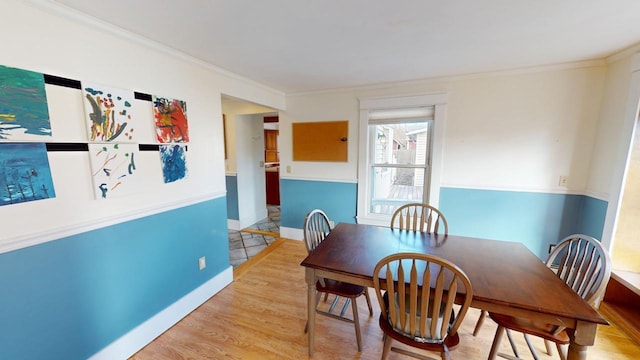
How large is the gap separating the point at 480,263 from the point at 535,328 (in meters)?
0.40

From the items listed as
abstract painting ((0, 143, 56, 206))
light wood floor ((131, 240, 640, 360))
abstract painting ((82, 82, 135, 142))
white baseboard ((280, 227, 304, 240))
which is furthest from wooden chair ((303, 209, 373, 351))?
white baseboard ((280, 227, 304, 240))

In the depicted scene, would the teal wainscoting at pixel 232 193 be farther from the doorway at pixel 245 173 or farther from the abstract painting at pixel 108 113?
the abstract painting at pixel 108 113

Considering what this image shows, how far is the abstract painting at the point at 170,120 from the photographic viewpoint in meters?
1.77

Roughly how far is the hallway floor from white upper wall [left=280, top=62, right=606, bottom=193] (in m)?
2.59

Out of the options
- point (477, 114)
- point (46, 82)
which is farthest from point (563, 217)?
point (46, 82)

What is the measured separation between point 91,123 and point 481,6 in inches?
92.3

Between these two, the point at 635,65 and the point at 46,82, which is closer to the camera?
the point at 46,82

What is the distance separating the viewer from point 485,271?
138 centimetres

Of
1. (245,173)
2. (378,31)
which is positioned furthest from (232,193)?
(378,31)

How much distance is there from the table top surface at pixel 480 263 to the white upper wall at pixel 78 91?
1.28 meters

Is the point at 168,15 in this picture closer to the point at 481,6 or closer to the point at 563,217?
the point at 481,6

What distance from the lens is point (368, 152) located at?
10.5 feet

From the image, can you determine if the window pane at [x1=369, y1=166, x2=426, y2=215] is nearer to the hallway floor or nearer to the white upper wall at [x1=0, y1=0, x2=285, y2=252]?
the hallway floor

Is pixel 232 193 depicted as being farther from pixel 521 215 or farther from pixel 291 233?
pixel 521 215
